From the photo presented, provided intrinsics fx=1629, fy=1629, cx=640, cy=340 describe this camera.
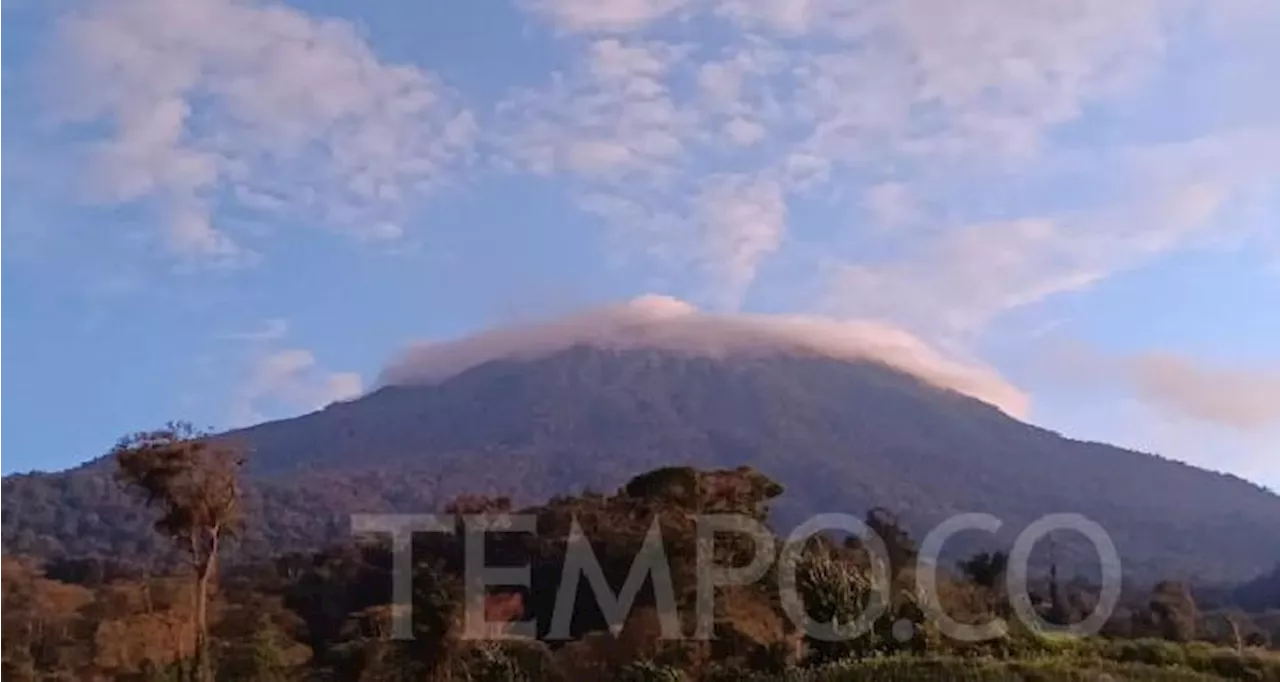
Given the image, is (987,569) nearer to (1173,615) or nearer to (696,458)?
(1173,615)

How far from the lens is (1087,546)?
96562mm

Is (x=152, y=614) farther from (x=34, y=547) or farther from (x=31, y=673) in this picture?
(x=34, y=547)

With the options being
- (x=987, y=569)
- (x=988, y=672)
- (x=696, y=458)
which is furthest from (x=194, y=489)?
(x=696, y=458)

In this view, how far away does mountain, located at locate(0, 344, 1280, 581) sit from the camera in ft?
297

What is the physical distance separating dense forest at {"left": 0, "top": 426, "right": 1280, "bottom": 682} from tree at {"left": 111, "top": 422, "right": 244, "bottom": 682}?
0.03 metres

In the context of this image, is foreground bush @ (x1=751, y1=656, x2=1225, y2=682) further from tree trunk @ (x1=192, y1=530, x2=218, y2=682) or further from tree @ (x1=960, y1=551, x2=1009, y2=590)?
tree @ (x1=960, y1=551, x2=1009, y2=590)

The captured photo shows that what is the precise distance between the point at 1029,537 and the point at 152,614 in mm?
16651

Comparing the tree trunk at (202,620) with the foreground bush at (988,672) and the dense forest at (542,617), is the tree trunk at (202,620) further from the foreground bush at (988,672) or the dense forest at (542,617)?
the foreground bush at (988,672)

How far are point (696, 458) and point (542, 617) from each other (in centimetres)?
6910

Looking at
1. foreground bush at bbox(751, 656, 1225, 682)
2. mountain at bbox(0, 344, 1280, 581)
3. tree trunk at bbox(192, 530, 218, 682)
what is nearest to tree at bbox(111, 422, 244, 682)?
tree trunk at bbox(192, 530, 218, 682)

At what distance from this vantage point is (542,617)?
35406 millimetres

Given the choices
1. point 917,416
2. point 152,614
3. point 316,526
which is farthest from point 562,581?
point 917,416

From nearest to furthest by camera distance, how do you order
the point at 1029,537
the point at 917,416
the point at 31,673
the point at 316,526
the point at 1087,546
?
the point at 31,673 → the point at 1029,537 → the point at 316,526 → the point at 1087,546 → the point at 917,416

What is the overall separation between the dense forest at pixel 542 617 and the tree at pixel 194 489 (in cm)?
3
